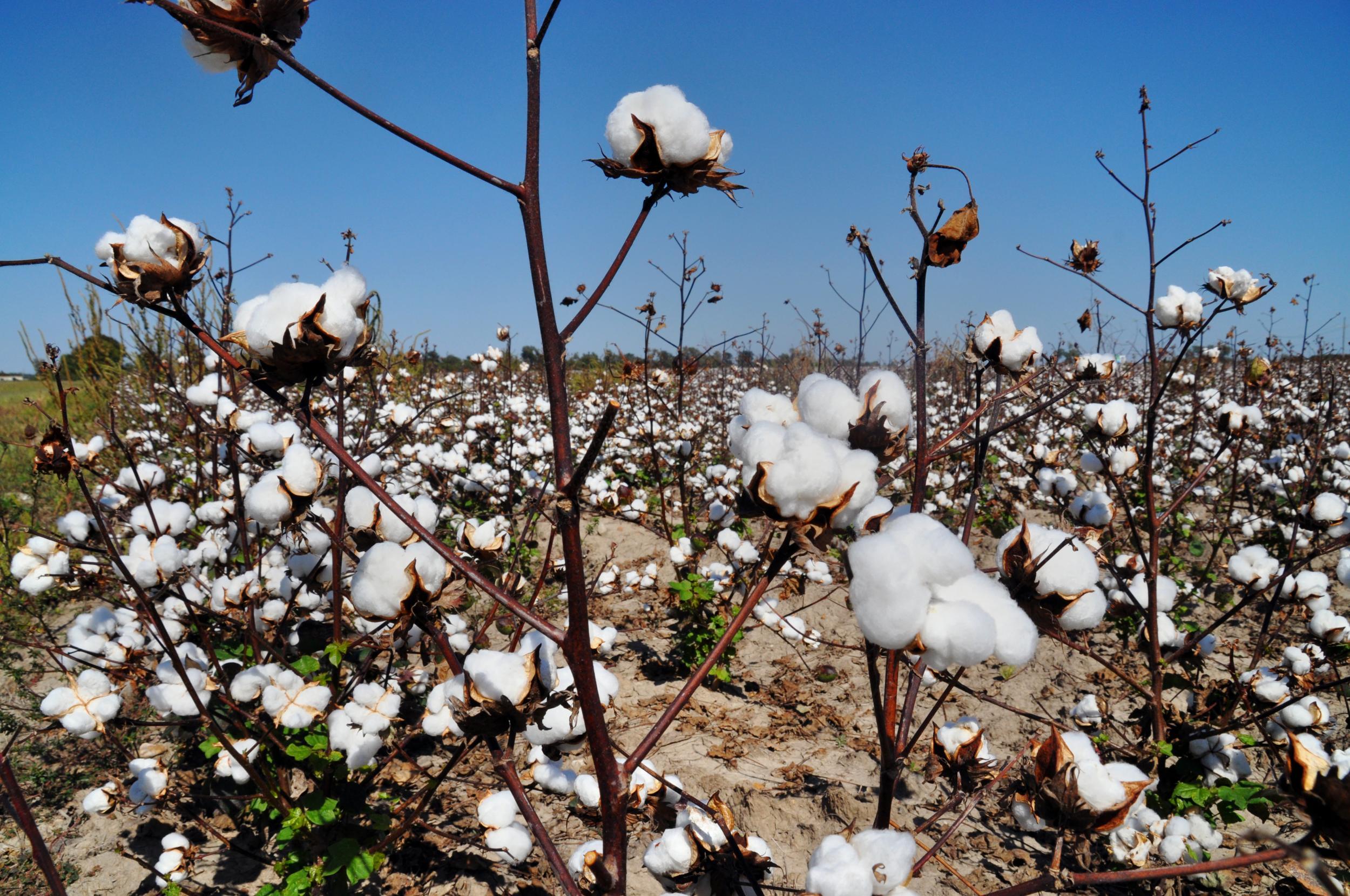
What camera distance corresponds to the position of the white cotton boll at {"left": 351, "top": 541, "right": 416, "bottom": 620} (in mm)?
1020

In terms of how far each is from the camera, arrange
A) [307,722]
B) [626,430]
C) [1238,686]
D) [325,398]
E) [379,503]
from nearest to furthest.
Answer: [379,503], [307,722], [1238,686], [325,398], [626,430]

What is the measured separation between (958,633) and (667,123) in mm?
745

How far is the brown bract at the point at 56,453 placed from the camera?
2023mm

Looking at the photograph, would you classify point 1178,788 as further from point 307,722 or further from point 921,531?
point 307,722

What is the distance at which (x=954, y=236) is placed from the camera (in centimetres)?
127

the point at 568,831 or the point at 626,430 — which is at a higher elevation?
the point at 626,430

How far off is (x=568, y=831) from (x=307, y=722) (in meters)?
1.26

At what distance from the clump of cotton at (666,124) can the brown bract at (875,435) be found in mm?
428

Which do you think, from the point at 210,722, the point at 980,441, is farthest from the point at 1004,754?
the point at 210,722

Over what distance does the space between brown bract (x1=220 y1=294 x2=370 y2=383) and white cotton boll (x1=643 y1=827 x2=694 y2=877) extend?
907 mm

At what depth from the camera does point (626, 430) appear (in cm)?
919

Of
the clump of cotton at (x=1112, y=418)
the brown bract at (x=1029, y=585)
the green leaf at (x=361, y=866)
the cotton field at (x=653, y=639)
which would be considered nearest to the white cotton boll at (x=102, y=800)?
the cotton field at (x=653, y=639)

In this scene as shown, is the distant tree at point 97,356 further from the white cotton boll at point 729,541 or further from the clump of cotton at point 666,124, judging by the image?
the clump of cotton at point 666,124

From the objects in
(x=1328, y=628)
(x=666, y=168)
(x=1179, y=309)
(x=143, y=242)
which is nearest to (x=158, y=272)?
(x=143, y=242)
